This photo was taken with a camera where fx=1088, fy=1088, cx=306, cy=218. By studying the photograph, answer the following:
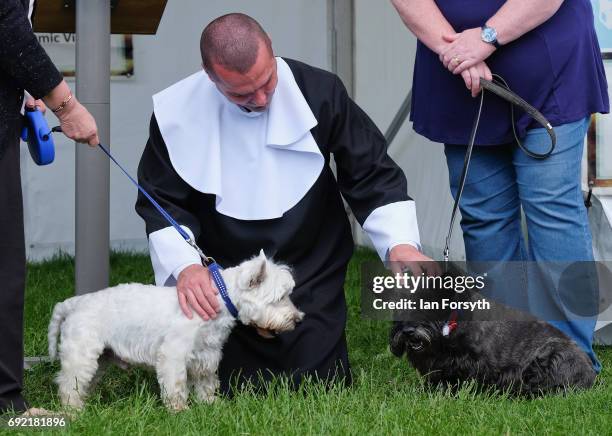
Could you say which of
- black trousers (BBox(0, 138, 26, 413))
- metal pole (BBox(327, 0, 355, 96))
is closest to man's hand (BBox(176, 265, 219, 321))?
black trousers (BBox(0, 138, 26, 413))

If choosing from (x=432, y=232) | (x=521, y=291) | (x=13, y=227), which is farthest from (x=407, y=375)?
(x=432, y=232)

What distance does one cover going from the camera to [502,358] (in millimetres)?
4320

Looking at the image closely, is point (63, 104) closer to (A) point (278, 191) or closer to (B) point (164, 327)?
(B) point (164, 327)

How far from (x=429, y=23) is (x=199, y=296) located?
148cm

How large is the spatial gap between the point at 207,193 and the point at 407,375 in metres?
1.25

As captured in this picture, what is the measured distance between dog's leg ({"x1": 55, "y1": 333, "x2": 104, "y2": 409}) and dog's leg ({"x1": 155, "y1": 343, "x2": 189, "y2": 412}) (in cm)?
27

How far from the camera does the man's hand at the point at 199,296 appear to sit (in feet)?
12.9

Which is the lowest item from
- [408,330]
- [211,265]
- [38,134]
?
[408,330]

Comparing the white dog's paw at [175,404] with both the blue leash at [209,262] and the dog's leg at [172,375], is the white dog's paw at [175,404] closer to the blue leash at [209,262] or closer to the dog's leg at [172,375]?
the dog's leg at [172,375]

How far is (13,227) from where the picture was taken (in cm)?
367

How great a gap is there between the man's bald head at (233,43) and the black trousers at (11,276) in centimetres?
76

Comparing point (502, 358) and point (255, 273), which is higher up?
point (255, 273)

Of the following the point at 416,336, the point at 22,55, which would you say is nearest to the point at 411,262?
the point at 416,336

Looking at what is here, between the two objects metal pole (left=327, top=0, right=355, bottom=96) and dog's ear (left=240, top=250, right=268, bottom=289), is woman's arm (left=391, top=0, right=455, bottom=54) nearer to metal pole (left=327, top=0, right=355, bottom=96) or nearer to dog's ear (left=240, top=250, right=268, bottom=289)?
dog's ear (left=240, top=250, right=268, bottom=289)
